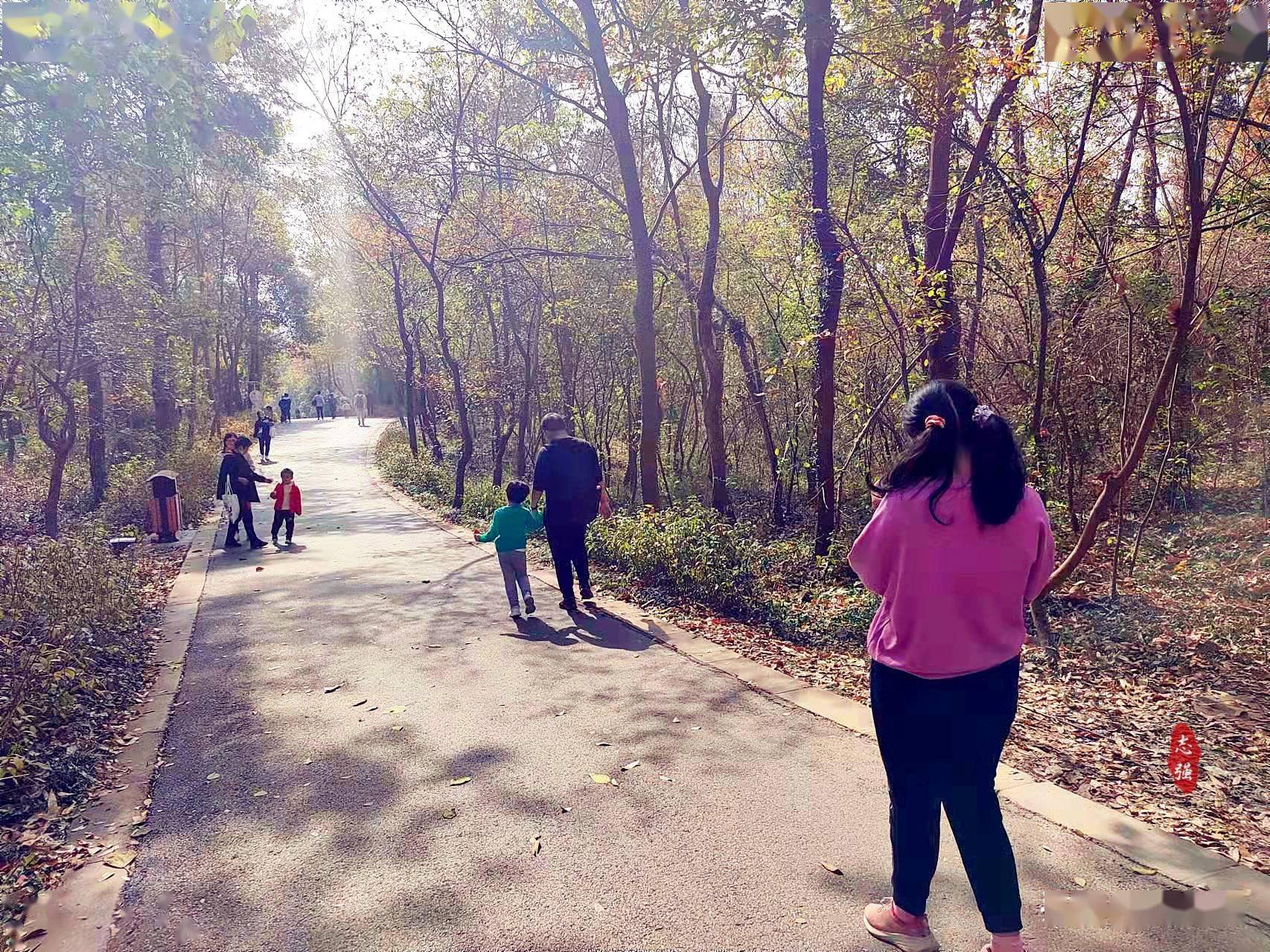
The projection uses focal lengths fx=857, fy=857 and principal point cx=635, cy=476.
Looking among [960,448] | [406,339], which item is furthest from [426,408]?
[960,448]

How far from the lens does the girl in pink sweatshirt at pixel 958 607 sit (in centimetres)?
260

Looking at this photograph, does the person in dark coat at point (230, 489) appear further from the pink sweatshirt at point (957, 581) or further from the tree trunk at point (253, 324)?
the tree trunk at point (253, 324)

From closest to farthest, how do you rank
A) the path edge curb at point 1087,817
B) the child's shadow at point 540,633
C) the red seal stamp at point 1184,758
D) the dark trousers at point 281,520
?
the path edge curb at point 1087,817
the red seal stamp at point 1184,758
the child's shadow at point 540,633
the dark trousers at point 281,520

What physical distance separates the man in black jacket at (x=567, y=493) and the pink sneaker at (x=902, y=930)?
17.0ft

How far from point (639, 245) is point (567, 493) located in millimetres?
4669

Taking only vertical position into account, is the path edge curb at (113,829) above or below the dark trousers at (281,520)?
below

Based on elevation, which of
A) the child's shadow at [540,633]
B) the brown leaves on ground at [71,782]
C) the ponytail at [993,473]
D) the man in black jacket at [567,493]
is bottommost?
the child's shadow at [540,633]

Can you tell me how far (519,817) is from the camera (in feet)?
12.8

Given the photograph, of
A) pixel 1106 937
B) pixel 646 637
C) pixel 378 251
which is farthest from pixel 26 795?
pixel 378 251

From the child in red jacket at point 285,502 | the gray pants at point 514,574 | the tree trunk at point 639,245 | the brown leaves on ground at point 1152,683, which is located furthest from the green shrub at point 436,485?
the brown leaves on ground at point 1152,683

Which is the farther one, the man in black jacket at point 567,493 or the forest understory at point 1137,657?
the man in black jacket at point 567,493

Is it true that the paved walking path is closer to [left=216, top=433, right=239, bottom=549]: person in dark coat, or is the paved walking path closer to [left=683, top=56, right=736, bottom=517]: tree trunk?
[left=683, top=56, right=736, bottom=517]: tree trunk

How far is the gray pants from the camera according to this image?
7734 millimetres

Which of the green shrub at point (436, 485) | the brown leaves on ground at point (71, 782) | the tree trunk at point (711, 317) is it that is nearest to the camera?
the brown leaves on ground at point (71, 782)
